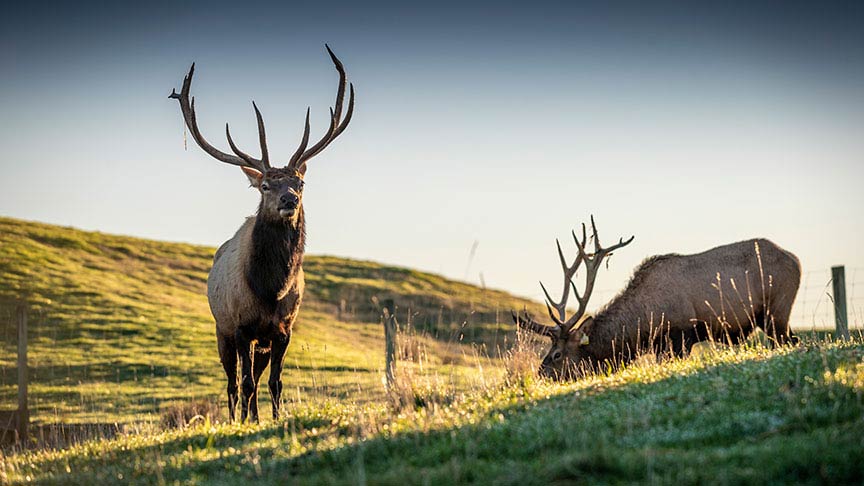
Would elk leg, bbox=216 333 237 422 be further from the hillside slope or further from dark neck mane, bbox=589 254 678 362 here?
dark neck mane, bbox=589 254 678 362

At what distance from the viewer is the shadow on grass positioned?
5.72 m

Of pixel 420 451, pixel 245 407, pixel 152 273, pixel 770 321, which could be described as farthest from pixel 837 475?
pixel 152 273

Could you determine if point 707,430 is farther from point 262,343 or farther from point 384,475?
point 262,343

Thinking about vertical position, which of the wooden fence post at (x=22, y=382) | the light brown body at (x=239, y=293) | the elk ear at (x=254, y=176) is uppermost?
the elk ear at (x=254, y=176)

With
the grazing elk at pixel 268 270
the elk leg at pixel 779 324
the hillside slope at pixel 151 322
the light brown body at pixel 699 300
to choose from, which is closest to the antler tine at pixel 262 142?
the grazing elk at pixel 268 270

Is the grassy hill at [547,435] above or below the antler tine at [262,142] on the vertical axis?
below

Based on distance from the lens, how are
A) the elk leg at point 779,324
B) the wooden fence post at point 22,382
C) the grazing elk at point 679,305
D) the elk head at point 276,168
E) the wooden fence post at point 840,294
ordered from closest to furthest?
the elk head at point 276,168
the grazing elk at point 679,305
the elk leg at point 779,324
the wooden fence post at point 840,294
the wooden fence post at point 22,382

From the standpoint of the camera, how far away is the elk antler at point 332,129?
1139 cm

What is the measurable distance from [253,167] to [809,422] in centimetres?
742

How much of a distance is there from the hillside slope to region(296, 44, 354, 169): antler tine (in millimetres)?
2671

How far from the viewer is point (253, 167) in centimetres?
1134

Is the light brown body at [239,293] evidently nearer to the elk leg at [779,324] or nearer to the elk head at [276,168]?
the elk head at [276,168]

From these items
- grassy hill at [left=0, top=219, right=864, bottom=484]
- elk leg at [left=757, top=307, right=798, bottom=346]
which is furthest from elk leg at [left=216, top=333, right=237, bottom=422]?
elk leg at [left=757, top=307, right=798, bottom=346]

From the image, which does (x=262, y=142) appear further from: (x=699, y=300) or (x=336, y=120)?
(x=699, y=300)
